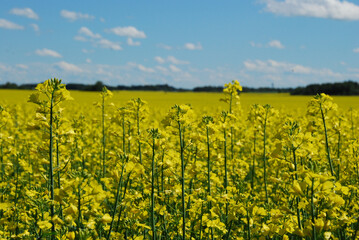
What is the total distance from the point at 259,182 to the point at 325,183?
259 inches

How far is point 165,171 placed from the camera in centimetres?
370

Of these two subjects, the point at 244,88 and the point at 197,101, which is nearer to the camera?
the point at 197,101

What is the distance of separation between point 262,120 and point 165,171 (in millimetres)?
3196

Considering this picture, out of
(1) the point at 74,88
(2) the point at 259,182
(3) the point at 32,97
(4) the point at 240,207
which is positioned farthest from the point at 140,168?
(1) the point at 74,88

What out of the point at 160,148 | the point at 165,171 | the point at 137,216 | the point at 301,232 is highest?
the point at 160,148

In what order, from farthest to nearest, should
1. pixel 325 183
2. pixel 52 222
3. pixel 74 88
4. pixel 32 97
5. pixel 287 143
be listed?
pixel 74 88 → pixel 32 97 → pixel 287 143 → pixel 52 222 → pixel 325 183

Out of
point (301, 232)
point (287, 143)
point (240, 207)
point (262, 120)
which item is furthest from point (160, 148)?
point (262, 120)

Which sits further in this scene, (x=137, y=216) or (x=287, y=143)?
(x=137, y=216)

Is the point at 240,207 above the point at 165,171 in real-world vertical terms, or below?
below

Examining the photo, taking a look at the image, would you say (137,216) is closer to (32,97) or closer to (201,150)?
(201,150)

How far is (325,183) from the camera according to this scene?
2.54 m

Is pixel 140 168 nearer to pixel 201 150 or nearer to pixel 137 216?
pixel 137 216

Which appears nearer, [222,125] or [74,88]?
[222,125]

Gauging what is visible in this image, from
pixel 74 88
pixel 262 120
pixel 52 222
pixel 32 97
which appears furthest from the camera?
pixel 74 88
